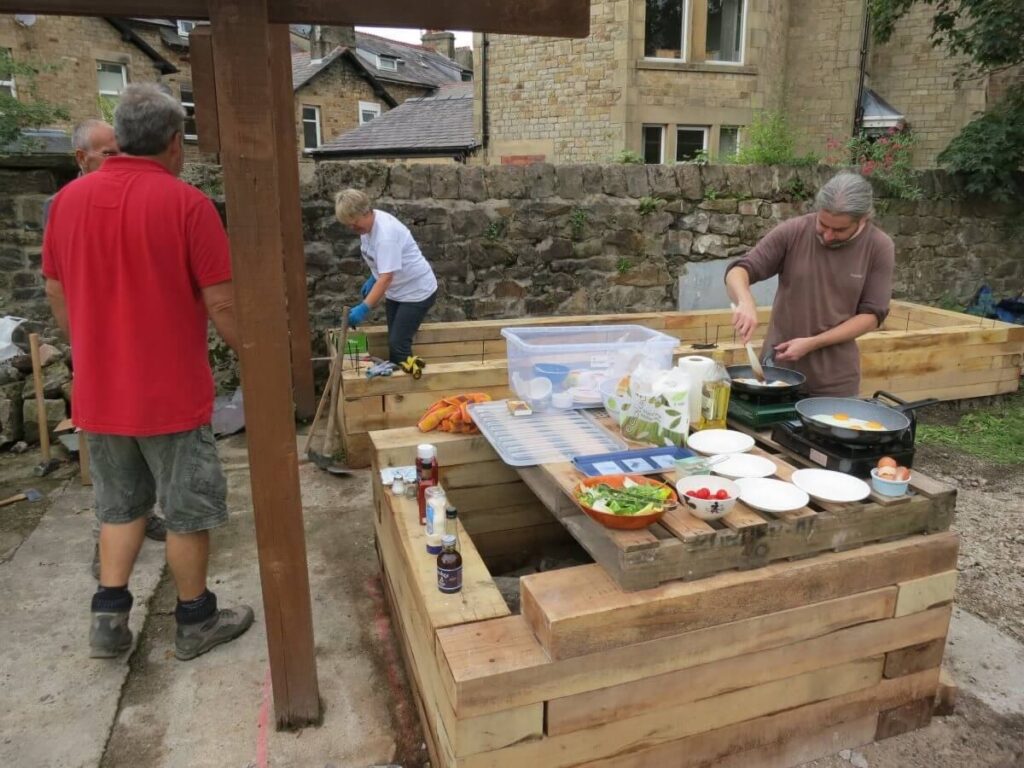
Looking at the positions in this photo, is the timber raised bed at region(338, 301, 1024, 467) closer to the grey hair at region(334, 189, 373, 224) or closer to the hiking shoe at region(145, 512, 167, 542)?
the grey hair at region(334, 189, 373, 224)

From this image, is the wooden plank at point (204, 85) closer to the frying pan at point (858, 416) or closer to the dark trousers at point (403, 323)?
the frying pan at point (858, 416)

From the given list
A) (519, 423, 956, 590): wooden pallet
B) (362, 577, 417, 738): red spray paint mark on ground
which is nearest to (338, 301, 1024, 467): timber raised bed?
(362, 577, 417, 738): red spray paint mark on ground

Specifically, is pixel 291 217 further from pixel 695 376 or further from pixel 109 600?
pixel 695 376

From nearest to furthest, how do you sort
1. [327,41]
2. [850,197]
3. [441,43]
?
1. [850,197]
2. [327,41]
3. [441,43]

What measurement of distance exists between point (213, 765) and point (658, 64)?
1318cm

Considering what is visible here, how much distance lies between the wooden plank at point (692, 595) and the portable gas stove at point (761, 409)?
0.68 m

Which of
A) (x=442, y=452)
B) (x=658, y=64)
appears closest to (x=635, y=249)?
(x=442, y=452)

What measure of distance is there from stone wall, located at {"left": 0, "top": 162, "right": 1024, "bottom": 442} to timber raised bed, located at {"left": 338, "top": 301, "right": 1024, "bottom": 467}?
74 centimetres

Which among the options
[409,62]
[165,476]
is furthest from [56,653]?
[409,62]

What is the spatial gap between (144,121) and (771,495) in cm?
227

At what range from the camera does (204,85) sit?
2.06 metres

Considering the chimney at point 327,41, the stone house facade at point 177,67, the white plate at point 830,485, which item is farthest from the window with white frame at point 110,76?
the white plate at point 830,485

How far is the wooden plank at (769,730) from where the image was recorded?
2.06 m

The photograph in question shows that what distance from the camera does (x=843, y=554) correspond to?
2098 millimetres
